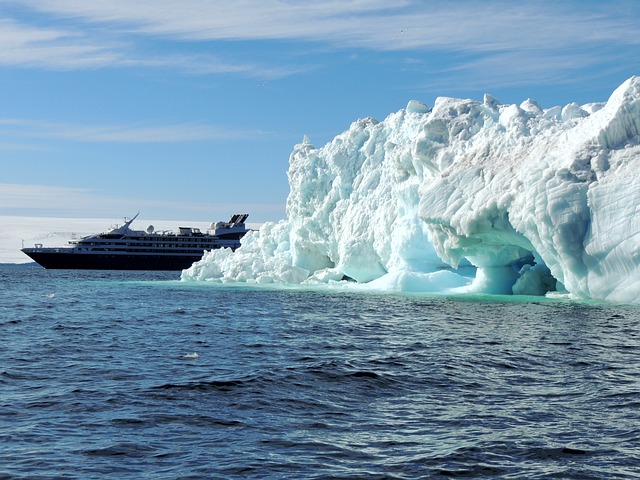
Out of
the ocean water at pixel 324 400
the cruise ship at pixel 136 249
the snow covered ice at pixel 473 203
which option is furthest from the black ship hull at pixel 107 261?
the ocean water at pixel 324 400

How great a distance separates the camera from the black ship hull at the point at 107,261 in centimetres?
11112

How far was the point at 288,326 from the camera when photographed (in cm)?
2441

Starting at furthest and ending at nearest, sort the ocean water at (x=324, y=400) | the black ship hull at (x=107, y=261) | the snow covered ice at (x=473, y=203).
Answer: the black ship hull at (x=107, y=261)
the snow covered ice at (x=473, y=203)
the ocean water at (x=324, y=400)

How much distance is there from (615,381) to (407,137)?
33.7m

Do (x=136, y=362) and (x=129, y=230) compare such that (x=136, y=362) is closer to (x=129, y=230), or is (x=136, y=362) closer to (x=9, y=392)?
(x=9, y=392)

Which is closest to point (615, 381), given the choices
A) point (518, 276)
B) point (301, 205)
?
point (518, 276)

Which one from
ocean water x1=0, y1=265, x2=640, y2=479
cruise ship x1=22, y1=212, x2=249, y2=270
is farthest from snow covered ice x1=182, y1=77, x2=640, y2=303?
cruise ship x1=22, y1=212, x2=249, y2=270

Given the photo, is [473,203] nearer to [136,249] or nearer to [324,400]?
[324,400]

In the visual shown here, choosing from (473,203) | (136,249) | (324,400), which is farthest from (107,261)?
(324,400)

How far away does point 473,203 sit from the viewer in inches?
1331

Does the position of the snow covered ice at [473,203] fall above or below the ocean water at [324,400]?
above

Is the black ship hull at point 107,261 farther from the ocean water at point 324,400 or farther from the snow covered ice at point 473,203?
the ocean water at point 324,400

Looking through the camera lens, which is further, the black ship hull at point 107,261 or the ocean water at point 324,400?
the black ship hull at point 107,261

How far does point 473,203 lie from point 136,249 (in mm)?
86788
